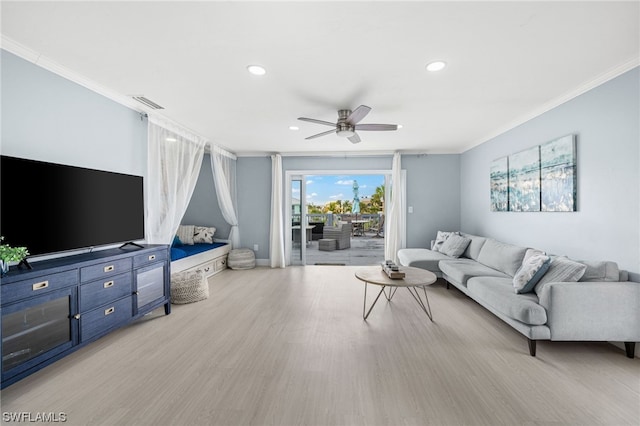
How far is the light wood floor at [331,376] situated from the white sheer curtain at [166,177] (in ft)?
3.56

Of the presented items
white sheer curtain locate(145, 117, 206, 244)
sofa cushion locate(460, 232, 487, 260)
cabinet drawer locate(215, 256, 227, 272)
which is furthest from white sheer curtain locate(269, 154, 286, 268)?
sofa cushion locate(460, 232, 487, 260)

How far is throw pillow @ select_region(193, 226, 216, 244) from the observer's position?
5630 millimetres

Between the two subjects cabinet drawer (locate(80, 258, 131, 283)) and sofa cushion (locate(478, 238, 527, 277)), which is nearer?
cabinet drawer (locate(80, 258, 131, 283))

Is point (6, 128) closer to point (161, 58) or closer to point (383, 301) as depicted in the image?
point (161, 58)

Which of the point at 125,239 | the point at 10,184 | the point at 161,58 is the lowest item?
the point at 125,239

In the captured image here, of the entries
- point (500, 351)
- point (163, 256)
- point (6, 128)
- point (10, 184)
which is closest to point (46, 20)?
point (6, 128)

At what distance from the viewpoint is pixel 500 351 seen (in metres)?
2.45

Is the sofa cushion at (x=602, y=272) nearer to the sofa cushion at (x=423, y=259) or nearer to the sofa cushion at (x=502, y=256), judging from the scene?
the sofa cushion at (x=502, y=256)

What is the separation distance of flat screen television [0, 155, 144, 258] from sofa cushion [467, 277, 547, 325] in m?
3.79

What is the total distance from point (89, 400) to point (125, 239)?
59.6 inches

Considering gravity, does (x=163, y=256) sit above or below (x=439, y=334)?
above

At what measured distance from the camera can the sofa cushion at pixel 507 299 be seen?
7.66 feet

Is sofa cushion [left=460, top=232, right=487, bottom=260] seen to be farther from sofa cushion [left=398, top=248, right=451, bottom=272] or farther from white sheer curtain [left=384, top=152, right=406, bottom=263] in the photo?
white sheer curtain [left=384, top=152, right=406, bottom=263]

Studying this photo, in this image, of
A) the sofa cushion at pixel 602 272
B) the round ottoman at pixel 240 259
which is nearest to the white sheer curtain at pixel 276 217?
the round ottoman at pixel 240 259
